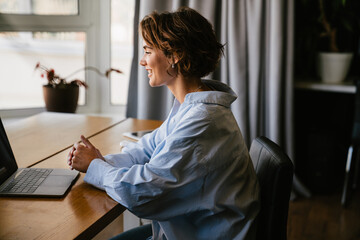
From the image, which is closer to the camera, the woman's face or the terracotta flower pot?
the woman's face

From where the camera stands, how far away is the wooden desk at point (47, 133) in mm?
1539

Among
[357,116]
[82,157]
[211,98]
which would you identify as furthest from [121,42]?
[211,98]

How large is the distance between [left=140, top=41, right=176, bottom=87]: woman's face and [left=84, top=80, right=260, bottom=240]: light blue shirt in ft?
0.64

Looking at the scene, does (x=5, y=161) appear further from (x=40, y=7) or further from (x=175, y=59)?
(x=40, y=7)

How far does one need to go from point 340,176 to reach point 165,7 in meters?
1.81

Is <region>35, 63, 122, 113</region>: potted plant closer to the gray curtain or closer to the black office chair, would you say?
the gray curtain

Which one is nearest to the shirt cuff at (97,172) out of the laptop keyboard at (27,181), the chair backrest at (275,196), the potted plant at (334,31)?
the laptop keyboard at (27,181)

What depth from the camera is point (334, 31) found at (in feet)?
9.64

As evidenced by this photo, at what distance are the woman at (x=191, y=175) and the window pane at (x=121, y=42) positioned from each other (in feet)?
6.09

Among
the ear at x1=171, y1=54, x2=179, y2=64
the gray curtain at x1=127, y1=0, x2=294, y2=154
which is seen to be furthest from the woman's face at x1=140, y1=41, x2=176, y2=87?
the gray curtain at x1=127, y1=0, x2=294, y2=154

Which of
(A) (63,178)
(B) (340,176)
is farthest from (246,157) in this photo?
(B) (340,176)

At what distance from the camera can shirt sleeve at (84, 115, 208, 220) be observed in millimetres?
1042

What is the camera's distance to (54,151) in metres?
1.58

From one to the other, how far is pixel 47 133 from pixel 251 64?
143 cm
